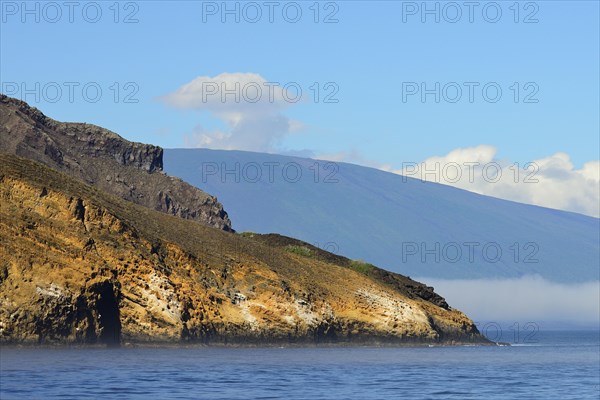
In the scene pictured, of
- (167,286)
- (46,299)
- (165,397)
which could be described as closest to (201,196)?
(167,286)

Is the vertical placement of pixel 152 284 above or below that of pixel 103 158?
below

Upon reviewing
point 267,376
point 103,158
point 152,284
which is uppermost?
point 103,158

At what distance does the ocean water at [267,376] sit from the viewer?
58625mm

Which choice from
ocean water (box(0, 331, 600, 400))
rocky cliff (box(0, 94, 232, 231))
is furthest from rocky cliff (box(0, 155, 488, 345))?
rocky cliff (box(0, 94, 232, 231))

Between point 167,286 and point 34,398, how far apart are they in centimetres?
4846

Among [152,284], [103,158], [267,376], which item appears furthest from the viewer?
[103,158]

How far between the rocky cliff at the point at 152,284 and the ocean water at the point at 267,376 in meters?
3.24

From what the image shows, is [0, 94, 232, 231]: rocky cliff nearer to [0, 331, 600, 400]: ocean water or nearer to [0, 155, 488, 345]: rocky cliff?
[0, 155, 488, 345]: rocky cliff

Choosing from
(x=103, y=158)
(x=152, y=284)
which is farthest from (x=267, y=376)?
(x=103, y=158)

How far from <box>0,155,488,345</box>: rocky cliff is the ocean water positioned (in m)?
3.24

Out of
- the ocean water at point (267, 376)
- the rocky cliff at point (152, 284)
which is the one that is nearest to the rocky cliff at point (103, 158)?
the rocky cliff at point (152, 284)

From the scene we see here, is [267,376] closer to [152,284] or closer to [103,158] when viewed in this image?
[152,284]

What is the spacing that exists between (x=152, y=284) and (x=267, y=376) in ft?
101

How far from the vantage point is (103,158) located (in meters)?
168
